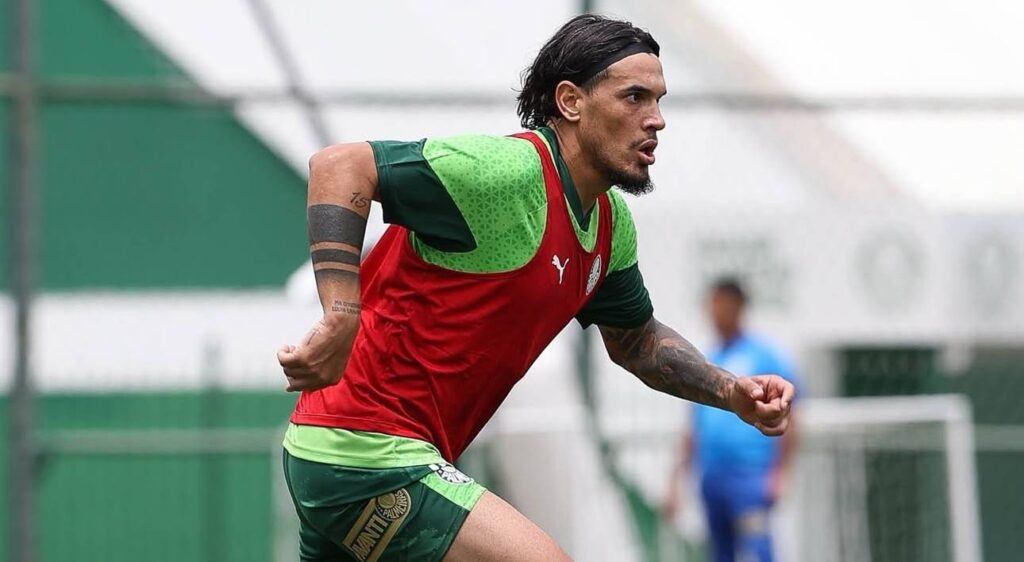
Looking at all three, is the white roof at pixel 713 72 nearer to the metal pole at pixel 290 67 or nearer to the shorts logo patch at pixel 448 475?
the metal pole at pixel 290 67

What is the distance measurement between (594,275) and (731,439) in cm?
453

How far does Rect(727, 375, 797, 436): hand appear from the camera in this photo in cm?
405

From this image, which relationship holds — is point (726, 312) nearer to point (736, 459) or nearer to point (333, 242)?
point (736, 459)

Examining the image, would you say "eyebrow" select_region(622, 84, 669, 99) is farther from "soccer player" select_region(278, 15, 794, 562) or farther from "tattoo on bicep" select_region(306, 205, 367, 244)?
"tattoo on bicep" select_region(306, 205, 367, 244)

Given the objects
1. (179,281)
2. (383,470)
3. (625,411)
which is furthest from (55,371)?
(383,470)

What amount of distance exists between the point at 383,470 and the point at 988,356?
584 cm

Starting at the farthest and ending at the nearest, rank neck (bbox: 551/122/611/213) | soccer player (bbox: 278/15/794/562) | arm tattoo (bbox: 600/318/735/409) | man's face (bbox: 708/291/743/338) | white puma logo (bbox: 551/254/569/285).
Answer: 1. man's face (bbox: 708/291/743/338)
2. arm tattoo (bbox: 600/318/735/409)
3. neck (bbox: 551/122/611/213)
4. white puma logo (bbox: 551/254/569/285)
5. soccer player (bbox: 278/15/794/562)

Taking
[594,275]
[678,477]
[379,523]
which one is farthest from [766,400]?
[678,477]

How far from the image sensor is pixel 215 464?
848cm

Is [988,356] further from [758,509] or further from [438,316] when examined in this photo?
[438,316]

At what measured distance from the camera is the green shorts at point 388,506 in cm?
377

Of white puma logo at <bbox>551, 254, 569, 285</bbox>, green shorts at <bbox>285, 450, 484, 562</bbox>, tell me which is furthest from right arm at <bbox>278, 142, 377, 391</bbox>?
white puma logo at <bbox>551, 254, 569, 285</bbox>

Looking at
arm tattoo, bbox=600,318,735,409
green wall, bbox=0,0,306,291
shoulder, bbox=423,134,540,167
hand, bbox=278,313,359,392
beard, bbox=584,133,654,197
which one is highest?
green wall, bbox=0,0,306,291

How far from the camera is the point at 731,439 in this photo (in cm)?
851
